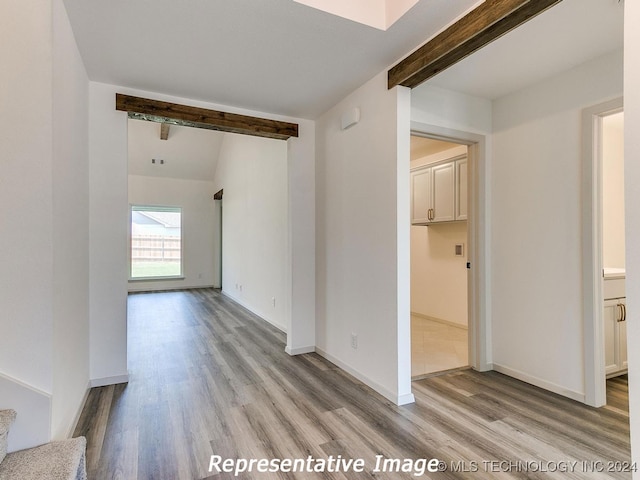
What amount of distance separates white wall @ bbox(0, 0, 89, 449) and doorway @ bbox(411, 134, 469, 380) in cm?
310

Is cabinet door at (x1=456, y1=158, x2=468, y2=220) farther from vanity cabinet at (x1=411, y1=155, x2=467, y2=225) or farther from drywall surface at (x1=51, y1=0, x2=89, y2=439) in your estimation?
drywall surface at (x1=51, y1=0, x2=89, y2=439)

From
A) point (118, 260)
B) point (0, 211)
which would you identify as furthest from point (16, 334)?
point (118, 260)

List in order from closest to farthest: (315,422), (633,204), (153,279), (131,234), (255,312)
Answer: (633,204)
(315,422)
(255,312)
(131,234)
(153,279)

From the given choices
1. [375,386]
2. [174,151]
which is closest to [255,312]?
[375,386]

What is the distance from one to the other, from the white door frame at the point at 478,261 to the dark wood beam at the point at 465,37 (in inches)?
35.9

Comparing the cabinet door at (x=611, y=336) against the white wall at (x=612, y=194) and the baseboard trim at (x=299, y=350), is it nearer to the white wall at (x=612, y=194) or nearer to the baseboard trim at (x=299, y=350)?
the white wall at (x=612, y=194)

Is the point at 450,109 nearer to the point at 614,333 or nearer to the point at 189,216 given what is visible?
the point at 614,333

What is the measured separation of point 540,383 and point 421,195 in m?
2.78

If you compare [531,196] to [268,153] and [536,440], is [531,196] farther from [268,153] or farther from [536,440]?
[268,153]

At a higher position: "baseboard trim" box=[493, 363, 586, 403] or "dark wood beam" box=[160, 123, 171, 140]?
"dark wood beam" box=[160, 123, 171, 140]

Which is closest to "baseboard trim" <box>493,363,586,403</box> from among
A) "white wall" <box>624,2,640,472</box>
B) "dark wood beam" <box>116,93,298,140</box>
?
"white wall" <box>624,2,640,472</box>

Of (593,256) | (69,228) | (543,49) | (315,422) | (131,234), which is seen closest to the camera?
(69,228)

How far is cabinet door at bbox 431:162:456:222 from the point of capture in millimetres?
4223

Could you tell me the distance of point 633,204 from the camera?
1261mm
